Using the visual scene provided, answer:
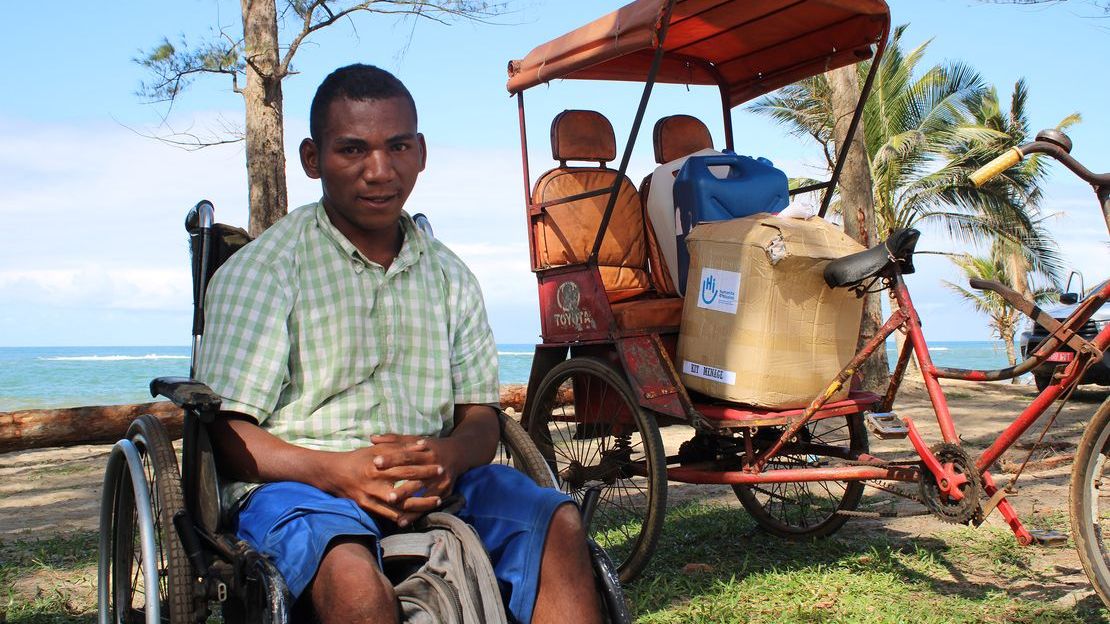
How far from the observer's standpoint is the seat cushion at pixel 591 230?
5031 millimetres

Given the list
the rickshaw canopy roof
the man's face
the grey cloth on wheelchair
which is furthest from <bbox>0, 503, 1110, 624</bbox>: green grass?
the rickshaw canopy roof

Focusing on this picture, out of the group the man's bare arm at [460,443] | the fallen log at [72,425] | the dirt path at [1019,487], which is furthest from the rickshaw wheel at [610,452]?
the fallen log at [72,425]

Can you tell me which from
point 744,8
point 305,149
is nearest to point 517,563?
point 305,149

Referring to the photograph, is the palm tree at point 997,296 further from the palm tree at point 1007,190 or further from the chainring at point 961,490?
the chainring at point 961,490

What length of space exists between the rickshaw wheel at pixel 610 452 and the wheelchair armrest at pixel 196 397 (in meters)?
2.20

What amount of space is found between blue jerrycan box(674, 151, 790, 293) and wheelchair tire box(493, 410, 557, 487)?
1.98 meters

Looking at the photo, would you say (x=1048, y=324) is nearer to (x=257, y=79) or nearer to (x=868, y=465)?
(x=868, y=465)

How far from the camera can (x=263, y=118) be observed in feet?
29.8

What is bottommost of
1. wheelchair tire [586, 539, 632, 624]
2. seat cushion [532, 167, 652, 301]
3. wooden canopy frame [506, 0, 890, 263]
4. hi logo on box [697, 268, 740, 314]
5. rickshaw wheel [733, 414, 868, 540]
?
rickshaw wheel [733, 414, 868, 540]

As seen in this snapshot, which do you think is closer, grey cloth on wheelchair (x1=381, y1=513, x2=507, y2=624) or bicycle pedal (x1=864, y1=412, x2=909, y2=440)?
grey cloth on wheelchair (x1=381, y1=513, x2=507, y2=624)

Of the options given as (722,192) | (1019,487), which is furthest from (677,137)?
(1019,487)

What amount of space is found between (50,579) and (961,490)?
12.7ft

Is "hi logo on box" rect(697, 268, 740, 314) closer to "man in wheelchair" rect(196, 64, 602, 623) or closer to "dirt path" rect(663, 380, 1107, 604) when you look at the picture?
"dirt path" rect(663, 380, 1107, 604)

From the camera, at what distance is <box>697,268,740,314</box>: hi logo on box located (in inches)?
160
